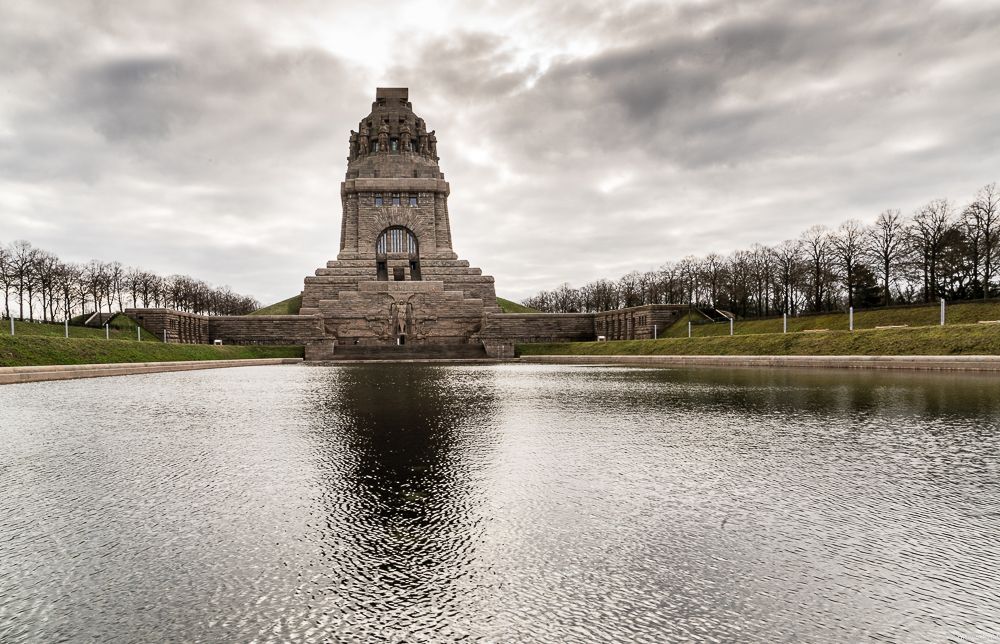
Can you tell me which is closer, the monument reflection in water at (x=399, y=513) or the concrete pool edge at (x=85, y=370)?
the monument reflection in water at (x=399, y=513)

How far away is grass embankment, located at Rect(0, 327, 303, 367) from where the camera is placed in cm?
2134

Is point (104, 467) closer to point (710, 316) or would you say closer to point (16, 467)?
point (16, 467)

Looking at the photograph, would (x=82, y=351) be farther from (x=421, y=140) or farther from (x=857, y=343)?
(x=421, y=140)

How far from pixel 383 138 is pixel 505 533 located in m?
74.3

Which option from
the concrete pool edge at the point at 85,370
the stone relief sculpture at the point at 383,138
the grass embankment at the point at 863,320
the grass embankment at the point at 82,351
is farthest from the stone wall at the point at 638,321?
the stone relief sculpture at the point at 383,138

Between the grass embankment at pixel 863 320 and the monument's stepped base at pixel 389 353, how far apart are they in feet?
60.0

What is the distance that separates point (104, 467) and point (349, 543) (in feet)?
13.1

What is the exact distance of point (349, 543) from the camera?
11.9 ft

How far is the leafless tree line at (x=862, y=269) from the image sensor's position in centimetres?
4250

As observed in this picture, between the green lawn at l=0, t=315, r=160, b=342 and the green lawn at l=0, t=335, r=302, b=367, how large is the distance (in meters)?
2.59

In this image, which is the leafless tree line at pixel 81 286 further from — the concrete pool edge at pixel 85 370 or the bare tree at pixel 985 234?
the bare tree at pixel 985 234

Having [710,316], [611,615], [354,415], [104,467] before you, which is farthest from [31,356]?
[710,316]

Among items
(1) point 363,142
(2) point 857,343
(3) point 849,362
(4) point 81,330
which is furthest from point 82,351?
(1) point 363,142

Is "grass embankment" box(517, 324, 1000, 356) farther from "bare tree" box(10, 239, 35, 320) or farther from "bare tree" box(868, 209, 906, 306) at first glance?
"bare tree" box(10, 239, 35, 320)
